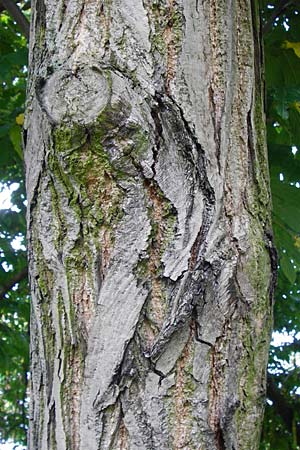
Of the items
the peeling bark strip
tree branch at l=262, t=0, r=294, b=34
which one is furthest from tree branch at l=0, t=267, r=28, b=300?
the peeling bark strip

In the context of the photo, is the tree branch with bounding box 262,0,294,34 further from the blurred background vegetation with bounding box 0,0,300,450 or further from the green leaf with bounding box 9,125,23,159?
the green leaf with bounding box 9,125,23,159

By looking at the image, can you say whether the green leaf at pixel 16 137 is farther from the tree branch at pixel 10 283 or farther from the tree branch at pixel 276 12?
the tree branch at pixel 10 283

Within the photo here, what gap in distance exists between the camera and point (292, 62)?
174 centimetres

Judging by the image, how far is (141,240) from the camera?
32.7 inches

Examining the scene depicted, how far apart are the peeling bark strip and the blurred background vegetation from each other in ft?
2.22

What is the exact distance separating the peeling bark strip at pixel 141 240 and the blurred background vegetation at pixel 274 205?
0.68m

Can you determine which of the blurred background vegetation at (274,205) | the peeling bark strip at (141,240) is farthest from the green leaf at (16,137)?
the peeling bark strip at (141,240)

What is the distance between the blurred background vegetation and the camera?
1.72m

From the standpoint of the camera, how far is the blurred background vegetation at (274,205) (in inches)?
67.7

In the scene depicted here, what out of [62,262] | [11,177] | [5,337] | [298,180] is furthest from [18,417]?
[62,262]

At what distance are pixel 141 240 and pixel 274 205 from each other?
0.81 metres

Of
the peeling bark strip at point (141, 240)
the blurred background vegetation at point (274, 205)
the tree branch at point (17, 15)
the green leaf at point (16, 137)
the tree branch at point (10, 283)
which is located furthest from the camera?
the tree branch at point (10, 283)

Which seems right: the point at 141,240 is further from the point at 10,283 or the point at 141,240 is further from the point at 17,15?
the point at 10,283

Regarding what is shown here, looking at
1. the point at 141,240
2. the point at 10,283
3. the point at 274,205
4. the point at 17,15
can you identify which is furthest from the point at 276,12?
the point at 10,283
